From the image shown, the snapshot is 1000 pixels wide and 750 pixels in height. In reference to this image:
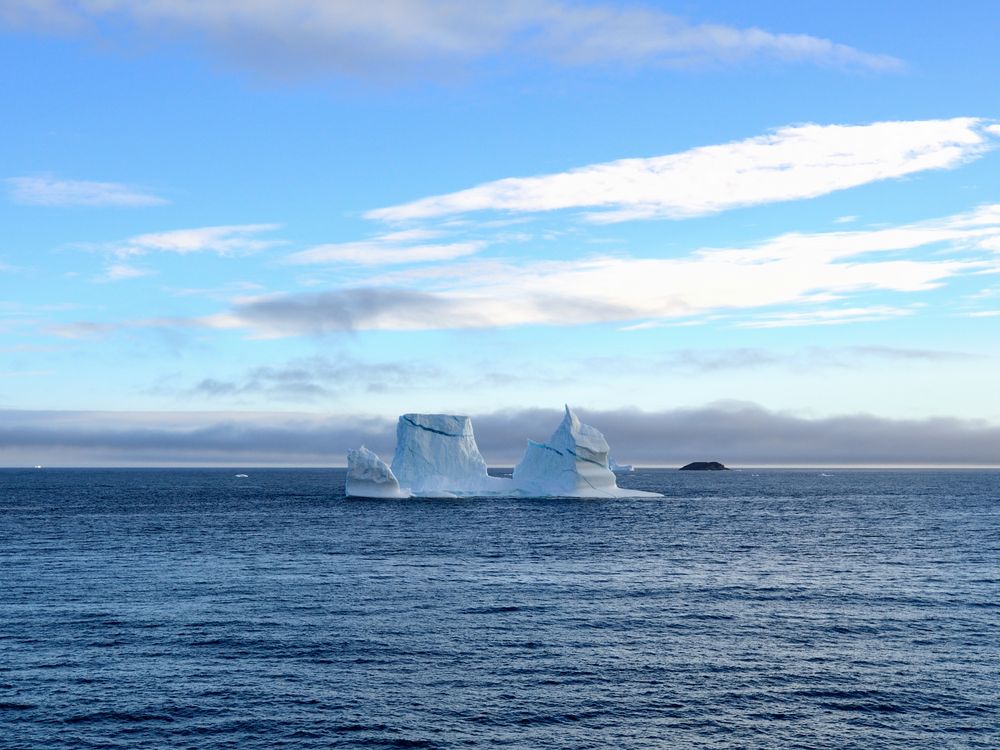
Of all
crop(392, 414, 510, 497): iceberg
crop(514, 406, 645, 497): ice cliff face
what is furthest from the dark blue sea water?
crop(392, 414, 510, 497): iceberg

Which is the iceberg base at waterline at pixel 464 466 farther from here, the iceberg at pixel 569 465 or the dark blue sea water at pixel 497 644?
the dark blue sea water at pixel 497 644

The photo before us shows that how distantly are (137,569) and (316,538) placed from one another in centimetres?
1674

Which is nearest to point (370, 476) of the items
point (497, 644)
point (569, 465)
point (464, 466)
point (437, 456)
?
point (437, 456)

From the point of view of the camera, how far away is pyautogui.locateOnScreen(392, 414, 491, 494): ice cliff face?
9450 centimetres

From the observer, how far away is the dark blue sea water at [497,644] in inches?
831

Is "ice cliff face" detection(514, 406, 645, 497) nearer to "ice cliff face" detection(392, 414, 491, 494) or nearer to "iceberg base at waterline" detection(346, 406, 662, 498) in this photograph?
"iceberg base at waterline" detection(346, 406, 662, 498)

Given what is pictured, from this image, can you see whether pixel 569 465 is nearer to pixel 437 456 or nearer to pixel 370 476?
pixel 437 456

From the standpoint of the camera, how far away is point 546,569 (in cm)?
4528

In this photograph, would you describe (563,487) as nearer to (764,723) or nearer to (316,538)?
(316,538)

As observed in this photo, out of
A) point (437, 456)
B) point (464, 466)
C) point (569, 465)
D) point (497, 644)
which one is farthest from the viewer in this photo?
point (464, 466)

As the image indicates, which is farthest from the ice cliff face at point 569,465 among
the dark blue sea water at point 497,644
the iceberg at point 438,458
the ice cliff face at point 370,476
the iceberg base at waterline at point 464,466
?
the dark blue sea water at point 497,644

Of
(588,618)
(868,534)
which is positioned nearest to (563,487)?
(868,534)

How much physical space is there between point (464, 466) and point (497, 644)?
70.4m

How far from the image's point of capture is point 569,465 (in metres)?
95.9
